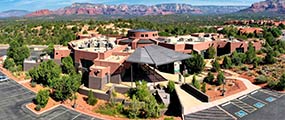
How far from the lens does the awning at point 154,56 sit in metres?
49.5

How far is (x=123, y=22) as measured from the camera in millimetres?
128125

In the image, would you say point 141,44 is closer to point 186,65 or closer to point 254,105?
point 186,65

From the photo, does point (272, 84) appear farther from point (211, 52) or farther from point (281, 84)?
point (211, 52)

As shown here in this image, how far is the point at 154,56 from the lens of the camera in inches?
2052

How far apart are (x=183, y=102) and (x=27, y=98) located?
23.5m

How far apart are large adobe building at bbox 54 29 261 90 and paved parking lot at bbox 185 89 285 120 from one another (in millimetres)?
16550

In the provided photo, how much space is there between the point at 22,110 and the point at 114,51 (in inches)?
863

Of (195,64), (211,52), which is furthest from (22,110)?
(211,52)

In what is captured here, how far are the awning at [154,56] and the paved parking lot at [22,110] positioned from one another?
13852 millimetres

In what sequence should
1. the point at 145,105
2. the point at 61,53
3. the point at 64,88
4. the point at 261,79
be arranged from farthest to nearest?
the point at 61,53, the point at 261,79, the point at 64,88, the point at 145,105

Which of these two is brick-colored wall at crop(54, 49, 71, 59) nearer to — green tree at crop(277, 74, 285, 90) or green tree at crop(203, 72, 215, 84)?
green tree at crop(203, 72, 215, 84)

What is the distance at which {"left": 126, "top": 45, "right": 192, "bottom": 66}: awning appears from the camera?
49.5 meters

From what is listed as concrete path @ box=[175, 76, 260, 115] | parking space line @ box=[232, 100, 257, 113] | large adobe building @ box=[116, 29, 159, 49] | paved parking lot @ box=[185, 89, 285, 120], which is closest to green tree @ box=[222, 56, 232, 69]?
concrete path @ box=[175, 76, 260, 115]

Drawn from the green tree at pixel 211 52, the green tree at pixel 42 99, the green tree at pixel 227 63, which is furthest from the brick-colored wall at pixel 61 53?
the green tree at pixel 227 63
